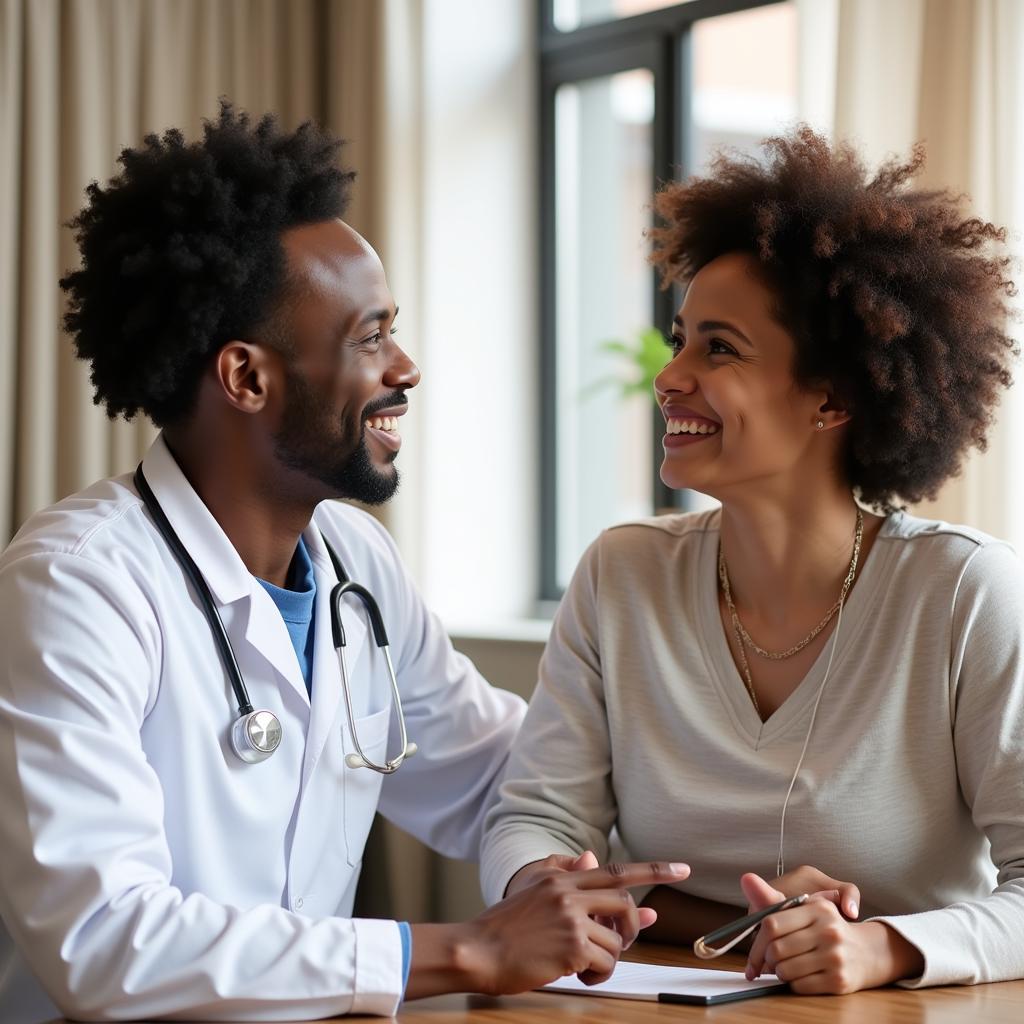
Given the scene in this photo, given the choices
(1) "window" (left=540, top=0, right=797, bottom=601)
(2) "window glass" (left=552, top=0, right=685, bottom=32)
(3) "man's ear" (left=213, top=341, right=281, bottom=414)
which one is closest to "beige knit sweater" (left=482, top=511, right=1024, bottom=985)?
(3) "man's ear" (left=213, top=341, right=281, bottom=414)

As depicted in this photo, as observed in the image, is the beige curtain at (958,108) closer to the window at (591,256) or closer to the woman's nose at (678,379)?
the woman's nose at (678,379)

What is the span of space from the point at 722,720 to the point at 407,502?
1862 millimetres

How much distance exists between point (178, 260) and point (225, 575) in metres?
0.40

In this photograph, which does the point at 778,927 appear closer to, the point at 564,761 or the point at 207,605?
the point at 564,761

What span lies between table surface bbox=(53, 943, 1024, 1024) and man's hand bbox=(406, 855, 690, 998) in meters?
0.03

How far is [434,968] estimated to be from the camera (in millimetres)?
1416

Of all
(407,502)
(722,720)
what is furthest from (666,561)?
(407,502)

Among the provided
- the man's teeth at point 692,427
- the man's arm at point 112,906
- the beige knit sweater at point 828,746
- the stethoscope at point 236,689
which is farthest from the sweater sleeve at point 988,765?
the stethoscope at point 236,689

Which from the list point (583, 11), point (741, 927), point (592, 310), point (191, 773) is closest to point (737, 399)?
point (741, 927)

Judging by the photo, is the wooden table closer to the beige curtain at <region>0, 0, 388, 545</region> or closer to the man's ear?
the man's ear

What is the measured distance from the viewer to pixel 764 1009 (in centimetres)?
139

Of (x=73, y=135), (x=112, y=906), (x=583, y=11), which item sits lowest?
(x=112, y=906)

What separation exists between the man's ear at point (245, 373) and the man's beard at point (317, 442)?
3 cm

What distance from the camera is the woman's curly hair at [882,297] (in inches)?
70.1
